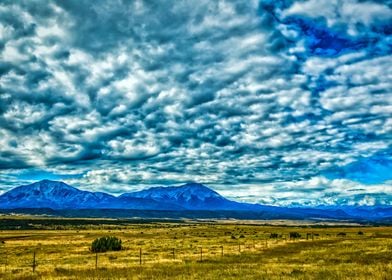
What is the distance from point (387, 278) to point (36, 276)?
2639 centimetres

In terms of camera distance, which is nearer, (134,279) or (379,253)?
(134,279)

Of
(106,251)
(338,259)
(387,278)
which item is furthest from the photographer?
(106,251)

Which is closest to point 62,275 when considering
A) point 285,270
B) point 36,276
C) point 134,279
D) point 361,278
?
point 36,276

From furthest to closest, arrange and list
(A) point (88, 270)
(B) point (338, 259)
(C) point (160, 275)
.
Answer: (B) point (338, 259)
(A) point (88, 270)
(C) point (160, 275)

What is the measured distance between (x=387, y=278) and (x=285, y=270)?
8151 millimetres

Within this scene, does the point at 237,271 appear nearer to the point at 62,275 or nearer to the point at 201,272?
the point at 201,272

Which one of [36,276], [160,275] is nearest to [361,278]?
[160,275]

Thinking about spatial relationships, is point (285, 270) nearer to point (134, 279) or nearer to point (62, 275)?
point (134, 279)

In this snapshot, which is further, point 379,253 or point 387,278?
point 379,253

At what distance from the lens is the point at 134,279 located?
30922 millimetres

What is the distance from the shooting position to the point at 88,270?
124 ft

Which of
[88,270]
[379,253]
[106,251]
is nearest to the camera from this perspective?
[88,270]

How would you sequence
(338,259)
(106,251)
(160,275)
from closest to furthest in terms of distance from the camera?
(160,275) < (338,259) < (106,251)

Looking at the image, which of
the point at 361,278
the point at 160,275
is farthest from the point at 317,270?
the point at 160,275
